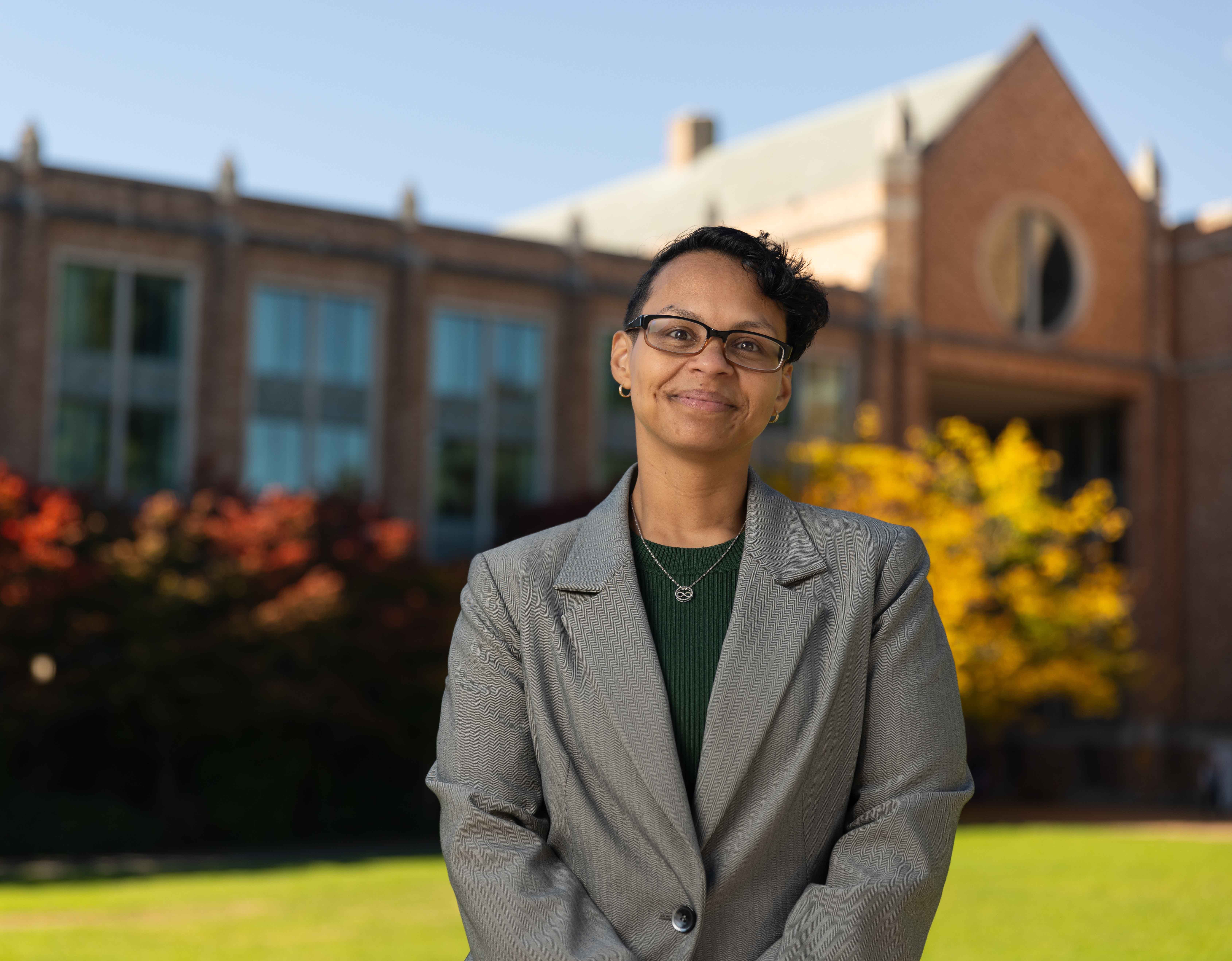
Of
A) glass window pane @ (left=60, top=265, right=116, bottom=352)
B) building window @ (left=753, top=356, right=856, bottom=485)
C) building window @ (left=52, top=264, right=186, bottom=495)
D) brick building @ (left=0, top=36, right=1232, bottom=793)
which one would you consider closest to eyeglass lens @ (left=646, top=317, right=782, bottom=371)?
brick building @ (left=0, top=36, right=1232, bottom=793)

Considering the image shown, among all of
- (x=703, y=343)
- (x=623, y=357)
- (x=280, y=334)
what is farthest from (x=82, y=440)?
(x=703, y=343)

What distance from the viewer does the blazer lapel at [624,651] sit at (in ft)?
8.17

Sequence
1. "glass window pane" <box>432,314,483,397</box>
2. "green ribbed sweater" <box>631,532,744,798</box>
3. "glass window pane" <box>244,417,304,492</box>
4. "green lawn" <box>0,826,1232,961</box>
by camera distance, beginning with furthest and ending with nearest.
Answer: "glass window pane" <box>432,314,483,397</box> < "glass window pane" <box>244,417,304,492</box> < "green lawn" <box>0,826,1232,961</box> < "green ribbed sweater" <box>631,532,744,798</box>

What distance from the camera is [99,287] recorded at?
27250mm

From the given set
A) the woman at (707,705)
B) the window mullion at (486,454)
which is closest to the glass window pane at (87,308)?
the window mullion at (486,454)

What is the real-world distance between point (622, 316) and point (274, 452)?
9953 mm

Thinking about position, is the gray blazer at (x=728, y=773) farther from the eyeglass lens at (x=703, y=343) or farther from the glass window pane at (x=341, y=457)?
the glass window pane at (x=341, y=457)

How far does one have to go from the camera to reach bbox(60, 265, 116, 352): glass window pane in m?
26.8

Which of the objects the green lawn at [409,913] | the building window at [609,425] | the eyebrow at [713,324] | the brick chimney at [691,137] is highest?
the brick chimney at [691,137]

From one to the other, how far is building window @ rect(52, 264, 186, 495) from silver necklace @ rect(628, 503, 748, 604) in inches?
999

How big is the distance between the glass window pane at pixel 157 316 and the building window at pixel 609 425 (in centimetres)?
955

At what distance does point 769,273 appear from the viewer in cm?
267

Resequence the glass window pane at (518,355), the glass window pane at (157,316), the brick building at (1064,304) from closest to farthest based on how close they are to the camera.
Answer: the glass window pane at (157,316) → the glass window pane at (518,355) → the brick building at (1064,304)

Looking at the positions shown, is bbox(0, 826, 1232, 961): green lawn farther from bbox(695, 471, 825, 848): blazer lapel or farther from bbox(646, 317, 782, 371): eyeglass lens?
bbox(646, 317, 782, 371): eyeglass lens
